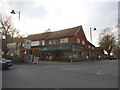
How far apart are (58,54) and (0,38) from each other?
14693 millimetres

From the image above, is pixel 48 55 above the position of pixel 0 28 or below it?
below

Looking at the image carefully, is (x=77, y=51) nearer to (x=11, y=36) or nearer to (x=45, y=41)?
(x=45, y=41)

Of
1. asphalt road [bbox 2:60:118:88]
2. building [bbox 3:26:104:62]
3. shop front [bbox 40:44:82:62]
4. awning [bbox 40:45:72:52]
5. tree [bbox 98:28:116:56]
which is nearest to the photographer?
asphalt road [bbox 2:60:118:88]

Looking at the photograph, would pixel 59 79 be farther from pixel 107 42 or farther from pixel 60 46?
pixel 107 42

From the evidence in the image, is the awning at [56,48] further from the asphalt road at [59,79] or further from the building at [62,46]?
the asphalt road at [59,79]

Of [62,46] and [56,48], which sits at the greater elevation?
[62,46]

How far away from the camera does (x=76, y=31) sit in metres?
52.8

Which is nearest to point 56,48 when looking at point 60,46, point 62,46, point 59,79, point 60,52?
point 60,46

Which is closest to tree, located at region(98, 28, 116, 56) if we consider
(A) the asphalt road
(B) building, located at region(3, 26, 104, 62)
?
(B) building, located at region(3, 26, 104, 62)

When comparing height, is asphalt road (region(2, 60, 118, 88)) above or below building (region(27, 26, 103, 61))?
below

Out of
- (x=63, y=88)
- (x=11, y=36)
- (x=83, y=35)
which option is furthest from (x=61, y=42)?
(x=63, y=88)

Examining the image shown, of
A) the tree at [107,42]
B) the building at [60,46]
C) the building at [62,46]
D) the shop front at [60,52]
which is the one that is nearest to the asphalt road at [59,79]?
the building at [60,46]

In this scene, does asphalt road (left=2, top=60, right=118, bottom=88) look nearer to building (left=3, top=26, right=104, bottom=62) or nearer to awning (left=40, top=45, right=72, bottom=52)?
building (left=3, top=26, right=104, bottom=62)

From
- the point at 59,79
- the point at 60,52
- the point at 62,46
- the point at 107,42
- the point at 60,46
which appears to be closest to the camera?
the point at 59,79
